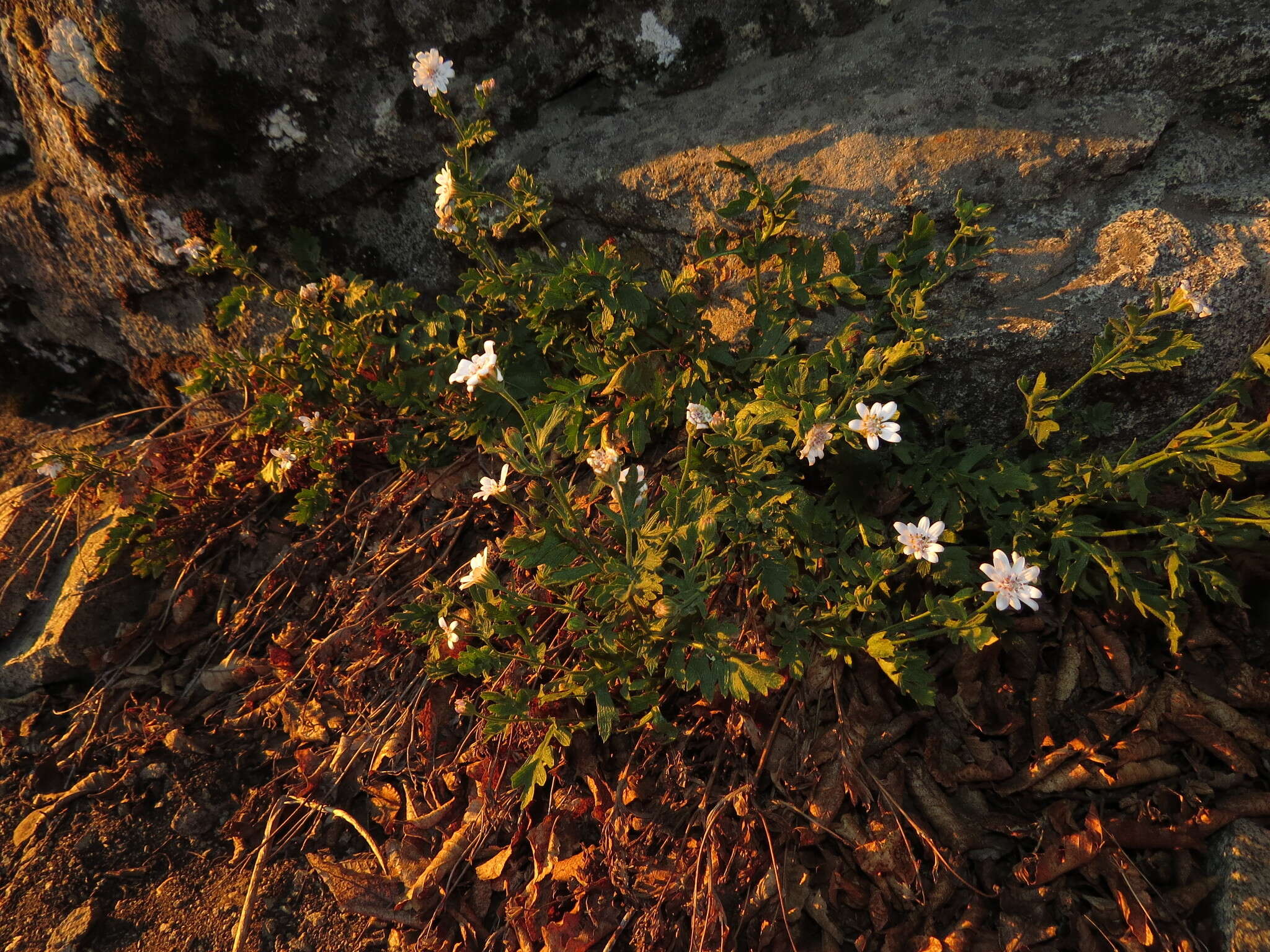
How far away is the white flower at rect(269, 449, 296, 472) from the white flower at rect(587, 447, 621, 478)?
67.4 inches

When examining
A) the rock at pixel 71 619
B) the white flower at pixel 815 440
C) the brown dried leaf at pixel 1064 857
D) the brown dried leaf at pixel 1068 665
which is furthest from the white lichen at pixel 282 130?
the brown dried leaf at pixel 1064 857

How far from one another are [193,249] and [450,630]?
200cm

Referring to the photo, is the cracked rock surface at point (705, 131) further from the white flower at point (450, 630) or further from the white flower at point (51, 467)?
the white flower at point (450, 630)

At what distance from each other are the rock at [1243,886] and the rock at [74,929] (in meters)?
3.32

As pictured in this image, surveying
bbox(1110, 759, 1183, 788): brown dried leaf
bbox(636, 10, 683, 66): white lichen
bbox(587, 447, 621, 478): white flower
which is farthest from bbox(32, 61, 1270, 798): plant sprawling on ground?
bbox(636, 10, 683, 66): white lichen

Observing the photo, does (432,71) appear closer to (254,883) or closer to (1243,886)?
(254,883)

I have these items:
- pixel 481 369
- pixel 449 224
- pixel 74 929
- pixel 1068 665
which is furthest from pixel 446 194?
pixel 74 929

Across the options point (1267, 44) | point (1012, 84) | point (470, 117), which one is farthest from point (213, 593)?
point (1267, 44)

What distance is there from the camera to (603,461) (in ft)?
6.84

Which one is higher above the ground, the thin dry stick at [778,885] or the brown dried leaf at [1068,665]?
the thin dry stick at [778,885]

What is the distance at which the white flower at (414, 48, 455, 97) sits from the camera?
2.62m

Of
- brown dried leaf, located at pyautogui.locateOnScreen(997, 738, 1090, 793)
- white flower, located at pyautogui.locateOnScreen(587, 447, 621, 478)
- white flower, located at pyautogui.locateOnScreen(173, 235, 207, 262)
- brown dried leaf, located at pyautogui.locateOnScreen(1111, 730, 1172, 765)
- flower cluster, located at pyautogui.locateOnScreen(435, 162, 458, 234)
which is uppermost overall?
white flower, located at pyautogui.locateOnScreen(173, 235, 207, 262)

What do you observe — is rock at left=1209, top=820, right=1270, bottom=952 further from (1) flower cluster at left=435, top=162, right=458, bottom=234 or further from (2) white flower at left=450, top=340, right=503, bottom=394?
(1) flower cluster at left=435, top=162, right=458, bottom=234

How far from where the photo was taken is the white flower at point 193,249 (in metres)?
3.16
